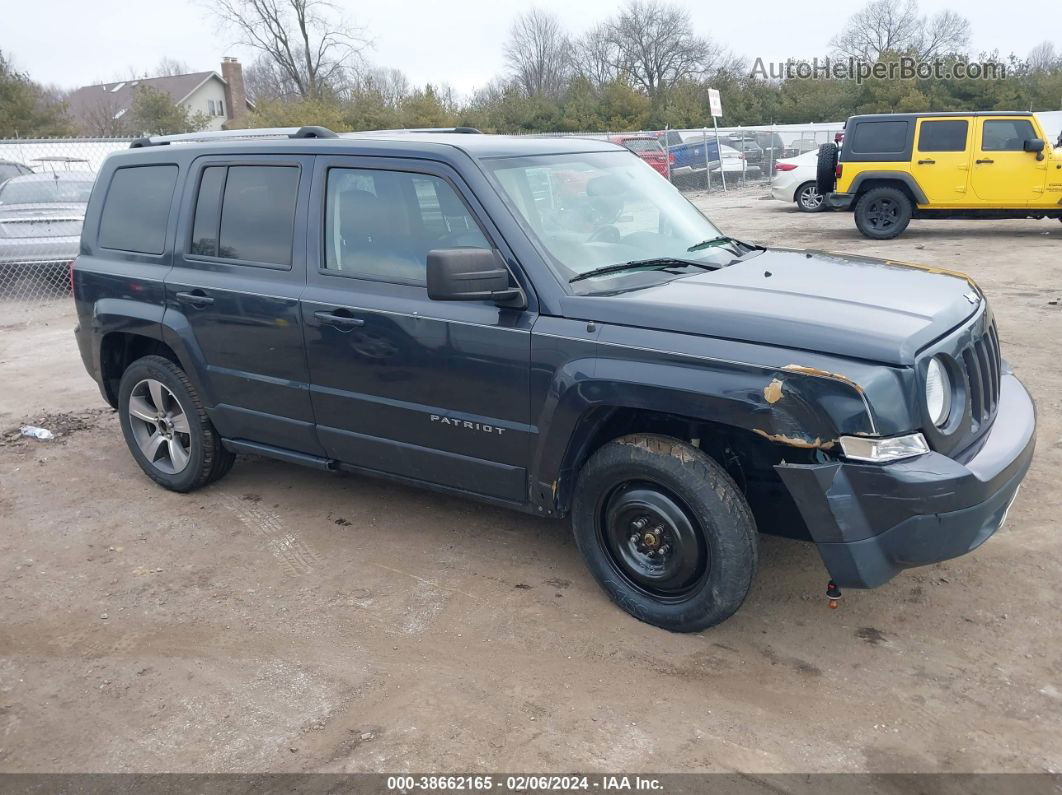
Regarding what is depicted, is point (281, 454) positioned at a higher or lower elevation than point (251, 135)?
lower

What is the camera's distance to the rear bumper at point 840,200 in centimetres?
1457

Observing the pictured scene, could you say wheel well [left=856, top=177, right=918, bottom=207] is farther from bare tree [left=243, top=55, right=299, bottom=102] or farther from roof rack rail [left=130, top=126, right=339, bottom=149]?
bare tree [left=243, top=55, right=299, bottom=102]

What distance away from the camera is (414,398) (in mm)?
4047

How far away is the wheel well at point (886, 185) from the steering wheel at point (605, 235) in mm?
11738

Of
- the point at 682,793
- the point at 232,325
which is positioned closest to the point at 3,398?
the point at 232,325

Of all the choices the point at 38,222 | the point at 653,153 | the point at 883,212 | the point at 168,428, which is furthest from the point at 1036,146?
the point at 38,222

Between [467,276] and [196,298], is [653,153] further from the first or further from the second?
[467,276]

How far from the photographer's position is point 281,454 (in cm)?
474

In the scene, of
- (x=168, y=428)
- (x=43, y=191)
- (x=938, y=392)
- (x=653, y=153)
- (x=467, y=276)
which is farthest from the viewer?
(x=653, y=153)

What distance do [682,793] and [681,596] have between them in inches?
38.0

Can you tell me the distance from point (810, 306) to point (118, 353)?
409cm

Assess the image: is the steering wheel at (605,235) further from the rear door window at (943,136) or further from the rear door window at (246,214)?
the rear door window at (943,136)

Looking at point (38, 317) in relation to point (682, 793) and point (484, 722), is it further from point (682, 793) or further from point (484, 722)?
point (682, 793)

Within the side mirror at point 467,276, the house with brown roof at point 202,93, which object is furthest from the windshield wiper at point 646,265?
the house with brown roof at point 202,93
